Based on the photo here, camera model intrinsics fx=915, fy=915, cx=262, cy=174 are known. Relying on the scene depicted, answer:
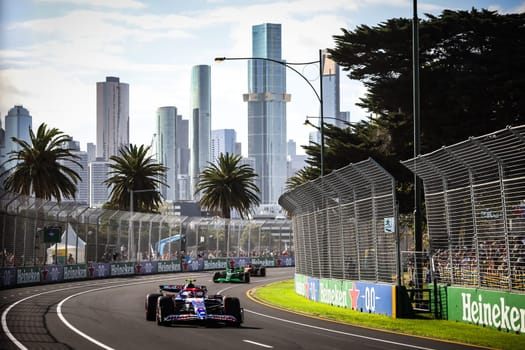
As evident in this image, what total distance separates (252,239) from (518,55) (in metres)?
39.2

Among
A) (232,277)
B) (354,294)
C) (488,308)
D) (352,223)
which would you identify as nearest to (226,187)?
(232,277)

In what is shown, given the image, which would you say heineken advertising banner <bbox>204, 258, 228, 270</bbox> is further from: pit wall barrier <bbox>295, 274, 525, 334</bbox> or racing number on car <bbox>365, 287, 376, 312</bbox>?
racing number on car <bbox>365, 287, 376, 312</bbox>

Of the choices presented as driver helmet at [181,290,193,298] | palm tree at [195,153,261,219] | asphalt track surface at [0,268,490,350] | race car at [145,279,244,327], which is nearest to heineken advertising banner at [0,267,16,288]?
asphalt track surface at [0,268,490,350]

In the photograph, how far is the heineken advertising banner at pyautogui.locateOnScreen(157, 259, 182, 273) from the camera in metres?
66.6

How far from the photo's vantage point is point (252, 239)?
7969cm

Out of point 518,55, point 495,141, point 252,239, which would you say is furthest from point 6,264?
point 252,239

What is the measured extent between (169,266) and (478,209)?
49.7m

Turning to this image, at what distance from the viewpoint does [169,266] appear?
2699 inches

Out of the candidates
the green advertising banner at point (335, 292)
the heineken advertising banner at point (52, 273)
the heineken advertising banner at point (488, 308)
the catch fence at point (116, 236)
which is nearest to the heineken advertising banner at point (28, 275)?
the catch fence at point (116, 236)

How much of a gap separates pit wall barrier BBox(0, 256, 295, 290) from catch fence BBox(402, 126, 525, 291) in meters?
16.9

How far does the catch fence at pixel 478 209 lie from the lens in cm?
1877

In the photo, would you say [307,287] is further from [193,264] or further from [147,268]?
[193,264]

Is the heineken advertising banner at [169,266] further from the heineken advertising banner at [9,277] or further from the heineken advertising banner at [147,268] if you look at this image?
the heineken advertising banner at [9,277]

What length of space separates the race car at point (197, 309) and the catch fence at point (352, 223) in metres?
4.87
